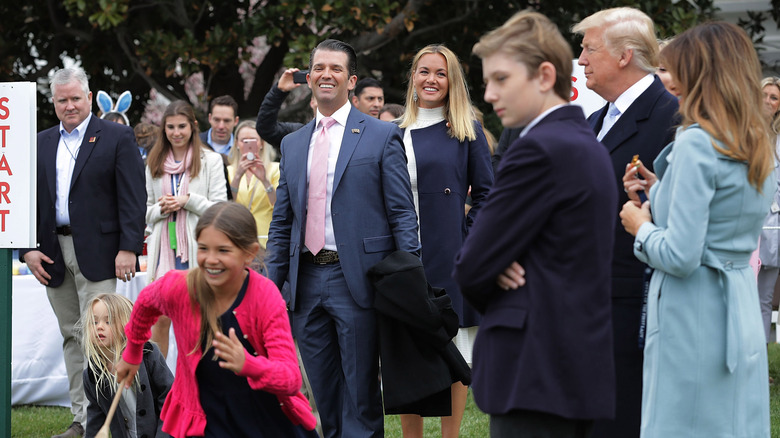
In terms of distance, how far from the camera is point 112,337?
5.03 metres

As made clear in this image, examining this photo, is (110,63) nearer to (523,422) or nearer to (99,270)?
(99,270)

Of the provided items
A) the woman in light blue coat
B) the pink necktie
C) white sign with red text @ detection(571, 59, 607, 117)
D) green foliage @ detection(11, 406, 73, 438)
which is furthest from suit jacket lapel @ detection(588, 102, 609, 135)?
green foliage @ detection(11, 406, 73, 438)

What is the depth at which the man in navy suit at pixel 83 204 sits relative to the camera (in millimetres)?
5938

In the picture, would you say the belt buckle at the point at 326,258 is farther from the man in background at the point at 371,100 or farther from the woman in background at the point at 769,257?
the woman in background at the point at 769,257

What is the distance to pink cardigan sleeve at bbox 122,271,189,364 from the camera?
3590mm

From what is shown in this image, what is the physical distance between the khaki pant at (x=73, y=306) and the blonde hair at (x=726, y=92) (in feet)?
13.2

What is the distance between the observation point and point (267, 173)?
7043 mm

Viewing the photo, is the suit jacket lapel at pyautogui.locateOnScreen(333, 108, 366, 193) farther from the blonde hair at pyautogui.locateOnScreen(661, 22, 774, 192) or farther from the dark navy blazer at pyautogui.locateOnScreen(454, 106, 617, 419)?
the dark navy blazer at pyautogui.locateOnScreen(454, 106, 617, 419)

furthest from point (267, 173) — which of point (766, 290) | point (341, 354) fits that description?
point (766, 290)

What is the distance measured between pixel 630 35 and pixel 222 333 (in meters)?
1.90

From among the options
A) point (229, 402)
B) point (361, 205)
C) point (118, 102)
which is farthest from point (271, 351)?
point (118, 102)

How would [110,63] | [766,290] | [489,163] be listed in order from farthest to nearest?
[110,63] < [766,290] < [489,163]

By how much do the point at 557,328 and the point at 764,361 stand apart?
0.98 metres

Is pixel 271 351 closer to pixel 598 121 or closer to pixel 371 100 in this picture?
pixel 598 121
